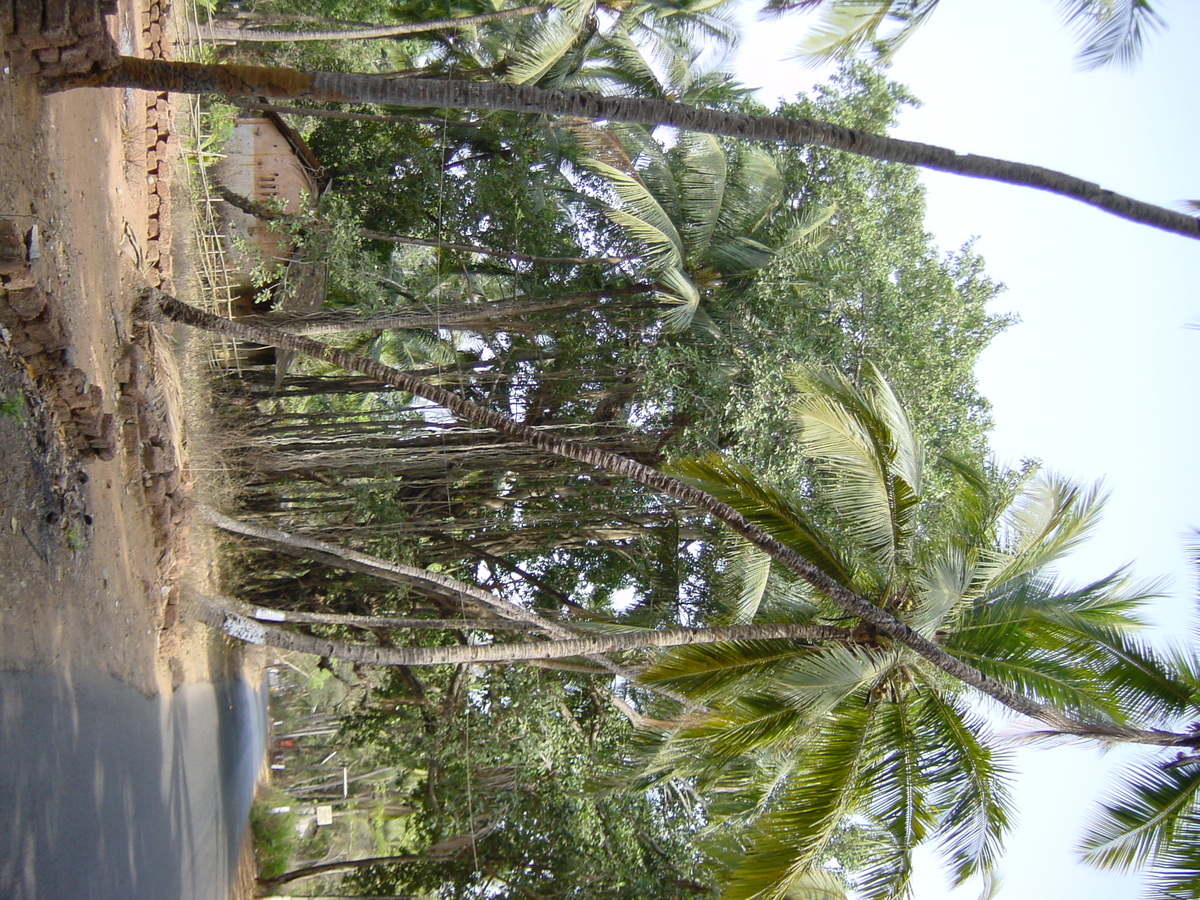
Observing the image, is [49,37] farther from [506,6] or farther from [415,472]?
[506,6]

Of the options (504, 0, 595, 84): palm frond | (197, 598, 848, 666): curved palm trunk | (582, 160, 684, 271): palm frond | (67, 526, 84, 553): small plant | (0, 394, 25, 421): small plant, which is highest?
(504, 0, 595, 84): palm frond

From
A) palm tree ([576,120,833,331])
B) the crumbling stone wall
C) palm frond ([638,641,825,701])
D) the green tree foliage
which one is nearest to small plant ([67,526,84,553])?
the crumbling stone wall

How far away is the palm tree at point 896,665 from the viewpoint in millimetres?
6996

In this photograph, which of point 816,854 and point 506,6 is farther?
point 506,6

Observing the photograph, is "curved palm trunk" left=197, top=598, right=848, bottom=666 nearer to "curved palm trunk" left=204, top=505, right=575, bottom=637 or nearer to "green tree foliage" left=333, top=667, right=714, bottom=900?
"curved palm trunk" left=204, top=505, right=575, bottom=637

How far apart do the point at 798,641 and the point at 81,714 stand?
592cm

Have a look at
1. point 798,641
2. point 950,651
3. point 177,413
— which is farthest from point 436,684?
point 950,651

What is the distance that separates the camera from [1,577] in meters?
5.21

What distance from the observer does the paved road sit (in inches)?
207

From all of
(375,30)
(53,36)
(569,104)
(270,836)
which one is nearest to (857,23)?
(569,104)

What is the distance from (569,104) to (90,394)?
443cm

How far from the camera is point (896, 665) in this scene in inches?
294

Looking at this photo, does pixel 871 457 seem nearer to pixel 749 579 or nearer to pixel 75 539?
pixel 749 579

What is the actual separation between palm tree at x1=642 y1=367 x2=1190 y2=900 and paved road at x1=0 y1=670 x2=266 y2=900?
4565 mm
